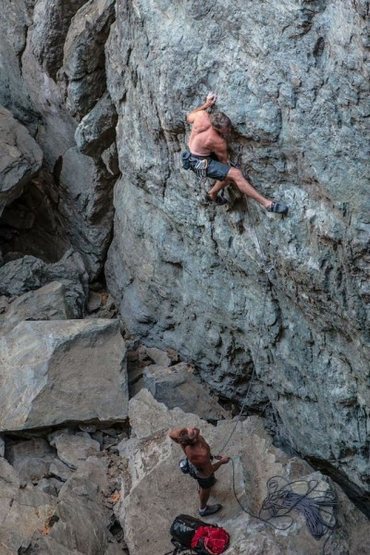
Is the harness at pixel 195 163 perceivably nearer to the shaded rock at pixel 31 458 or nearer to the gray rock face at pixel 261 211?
the gray rock face at pixel 261 211

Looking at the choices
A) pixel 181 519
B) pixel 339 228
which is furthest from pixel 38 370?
pixel 339 228

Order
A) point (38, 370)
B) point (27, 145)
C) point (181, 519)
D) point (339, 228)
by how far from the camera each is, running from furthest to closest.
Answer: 1. point (27, 145)
2. point (38, 370)
3. point (181, 519)
4. point (339, 228)

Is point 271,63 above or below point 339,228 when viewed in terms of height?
above

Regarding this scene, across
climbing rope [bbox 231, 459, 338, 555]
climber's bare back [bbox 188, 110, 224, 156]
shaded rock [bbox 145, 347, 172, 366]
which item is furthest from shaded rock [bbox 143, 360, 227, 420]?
climber's bare back [bbox 188, 110, 224, 156]

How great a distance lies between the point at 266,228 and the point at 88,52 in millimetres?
4733

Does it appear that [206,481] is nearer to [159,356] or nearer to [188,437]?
[188,437]

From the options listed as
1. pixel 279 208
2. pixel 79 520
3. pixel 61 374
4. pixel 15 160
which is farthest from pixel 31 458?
pixel 279 208

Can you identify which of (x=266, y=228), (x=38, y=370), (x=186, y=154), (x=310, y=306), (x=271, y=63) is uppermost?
(x=271, y=63)

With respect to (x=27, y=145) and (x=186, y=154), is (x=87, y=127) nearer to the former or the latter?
(x=27, y=145)

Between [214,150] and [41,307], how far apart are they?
5294 mm

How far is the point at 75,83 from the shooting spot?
13.0 m

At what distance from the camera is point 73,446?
11977 mm

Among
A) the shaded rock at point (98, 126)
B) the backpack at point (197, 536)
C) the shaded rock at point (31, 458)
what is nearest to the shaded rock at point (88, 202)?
the shaded rock at point (98, 126)

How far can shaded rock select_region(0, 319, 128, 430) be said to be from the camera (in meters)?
12.0
